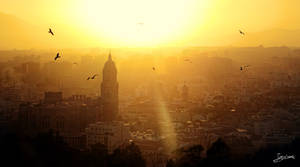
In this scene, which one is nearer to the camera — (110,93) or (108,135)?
(108,135)

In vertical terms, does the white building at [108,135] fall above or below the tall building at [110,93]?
below

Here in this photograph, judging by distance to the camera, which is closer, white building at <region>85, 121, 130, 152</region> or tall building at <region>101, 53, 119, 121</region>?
white building at <region>85, 121, 130, 152</region>

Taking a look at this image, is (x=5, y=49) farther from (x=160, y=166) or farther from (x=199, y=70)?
(x=160, y=166)

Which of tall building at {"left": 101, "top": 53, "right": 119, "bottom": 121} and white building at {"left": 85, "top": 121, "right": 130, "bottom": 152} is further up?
tall building at {"left": 101, "top": 53, "right": 119, "bottom": 121}

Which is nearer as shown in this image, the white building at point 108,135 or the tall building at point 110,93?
the white building at point 108,135

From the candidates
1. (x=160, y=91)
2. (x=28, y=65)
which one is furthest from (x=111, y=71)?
(x=28, y=65)

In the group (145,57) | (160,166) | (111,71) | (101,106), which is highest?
(145,57)

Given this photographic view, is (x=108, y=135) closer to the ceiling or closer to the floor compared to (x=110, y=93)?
closer to the floor

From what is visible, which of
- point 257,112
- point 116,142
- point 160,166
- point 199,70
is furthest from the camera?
point 199,70
